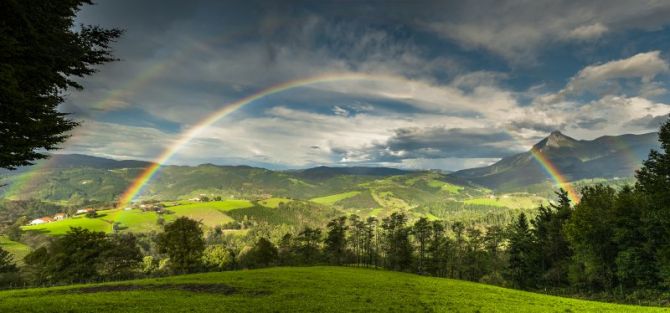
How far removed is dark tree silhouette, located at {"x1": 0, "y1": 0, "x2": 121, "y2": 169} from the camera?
577 inches

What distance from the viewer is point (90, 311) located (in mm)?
26578

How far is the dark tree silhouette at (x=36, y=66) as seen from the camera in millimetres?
14648

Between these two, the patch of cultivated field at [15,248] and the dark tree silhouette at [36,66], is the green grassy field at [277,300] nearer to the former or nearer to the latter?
the dark tree silhouette at [36,66]

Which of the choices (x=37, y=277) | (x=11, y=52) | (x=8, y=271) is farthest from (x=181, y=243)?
(x=11, y=52)

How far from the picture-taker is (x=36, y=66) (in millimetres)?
16672

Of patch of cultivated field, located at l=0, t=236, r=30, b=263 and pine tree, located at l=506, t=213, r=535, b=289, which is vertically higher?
pine tree, located at l=506, t=213, r=535, b=289

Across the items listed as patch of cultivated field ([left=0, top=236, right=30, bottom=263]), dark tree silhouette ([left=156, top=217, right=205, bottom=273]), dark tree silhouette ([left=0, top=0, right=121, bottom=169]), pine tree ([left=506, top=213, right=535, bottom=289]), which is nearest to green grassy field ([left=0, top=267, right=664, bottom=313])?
Answer: dark tree silhouette ([left=0, top=0, right=121, bottom=169])

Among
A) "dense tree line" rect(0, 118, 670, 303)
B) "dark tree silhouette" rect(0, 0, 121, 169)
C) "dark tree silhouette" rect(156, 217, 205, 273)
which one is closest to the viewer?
"dark tree silhouette" rect(0, 0, 121, 169)

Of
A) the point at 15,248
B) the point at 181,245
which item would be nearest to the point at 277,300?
the point at 181,245

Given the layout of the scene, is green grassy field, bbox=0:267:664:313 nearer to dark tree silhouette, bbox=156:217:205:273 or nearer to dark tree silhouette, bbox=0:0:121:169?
dark tree silhouette, bbox=0:0:121:169

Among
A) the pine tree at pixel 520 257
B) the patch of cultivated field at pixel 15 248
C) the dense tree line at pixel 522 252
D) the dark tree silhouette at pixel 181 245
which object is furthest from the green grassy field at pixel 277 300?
the patch of cultivated field at pixel 15 248

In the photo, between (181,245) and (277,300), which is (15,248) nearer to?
(181,245)

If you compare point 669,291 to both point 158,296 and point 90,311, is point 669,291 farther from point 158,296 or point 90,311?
point 90,311

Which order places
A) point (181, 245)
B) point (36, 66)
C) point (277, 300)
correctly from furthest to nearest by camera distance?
point (181, 245) → point (277, 300) → point (36, 66)
